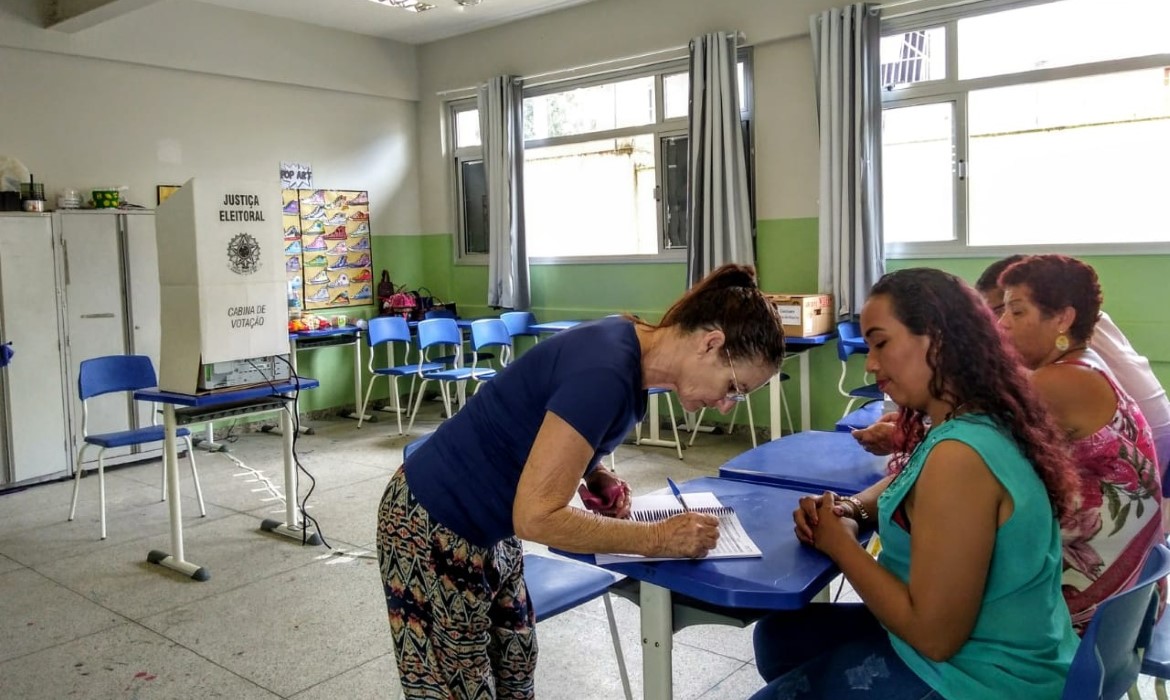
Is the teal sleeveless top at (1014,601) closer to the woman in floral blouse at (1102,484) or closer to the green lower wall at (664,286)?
the woman in floral blouse at (1102,484)

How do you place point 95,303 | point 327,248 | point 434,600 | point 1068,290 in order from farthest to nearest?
point 327,248 → point 95,303 → point 1068,290 → point 434,600

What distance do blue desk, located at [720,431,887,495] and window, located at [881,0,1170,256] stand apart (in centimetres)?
341

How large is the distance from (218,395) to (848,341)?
3.55m

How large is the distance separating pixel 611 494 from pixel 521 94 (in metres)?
6.09

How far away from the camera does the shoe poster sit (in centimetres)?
739

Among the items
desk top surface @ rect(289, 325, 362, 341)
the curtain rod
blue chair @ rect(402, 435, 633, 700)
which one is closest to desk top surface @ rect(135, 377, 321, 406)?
blue chair @ rect(402, 435, 633, 700)

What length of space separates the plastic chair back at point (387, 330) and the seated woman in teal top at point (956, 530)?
225 inches

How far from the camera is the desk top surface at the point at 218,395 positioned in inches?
145

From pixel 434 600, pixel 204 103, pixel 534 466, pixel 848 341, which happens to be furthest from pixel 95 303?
pixel 534 466

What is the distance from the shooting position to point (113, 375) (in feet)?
16.1

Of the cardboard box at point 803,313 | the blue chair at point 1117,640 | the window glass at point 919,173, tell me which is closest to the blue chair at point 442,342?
the cardboard box at point 803,313

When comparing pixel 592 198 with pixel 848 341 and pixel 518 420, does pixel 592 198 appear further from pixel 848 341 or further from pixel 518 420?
pixel 518 420

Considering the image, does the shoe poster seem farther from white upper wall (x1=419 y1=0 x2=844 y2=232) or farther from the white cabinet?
the white cabinet

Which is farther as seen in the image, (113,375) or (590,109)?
(590,109)
